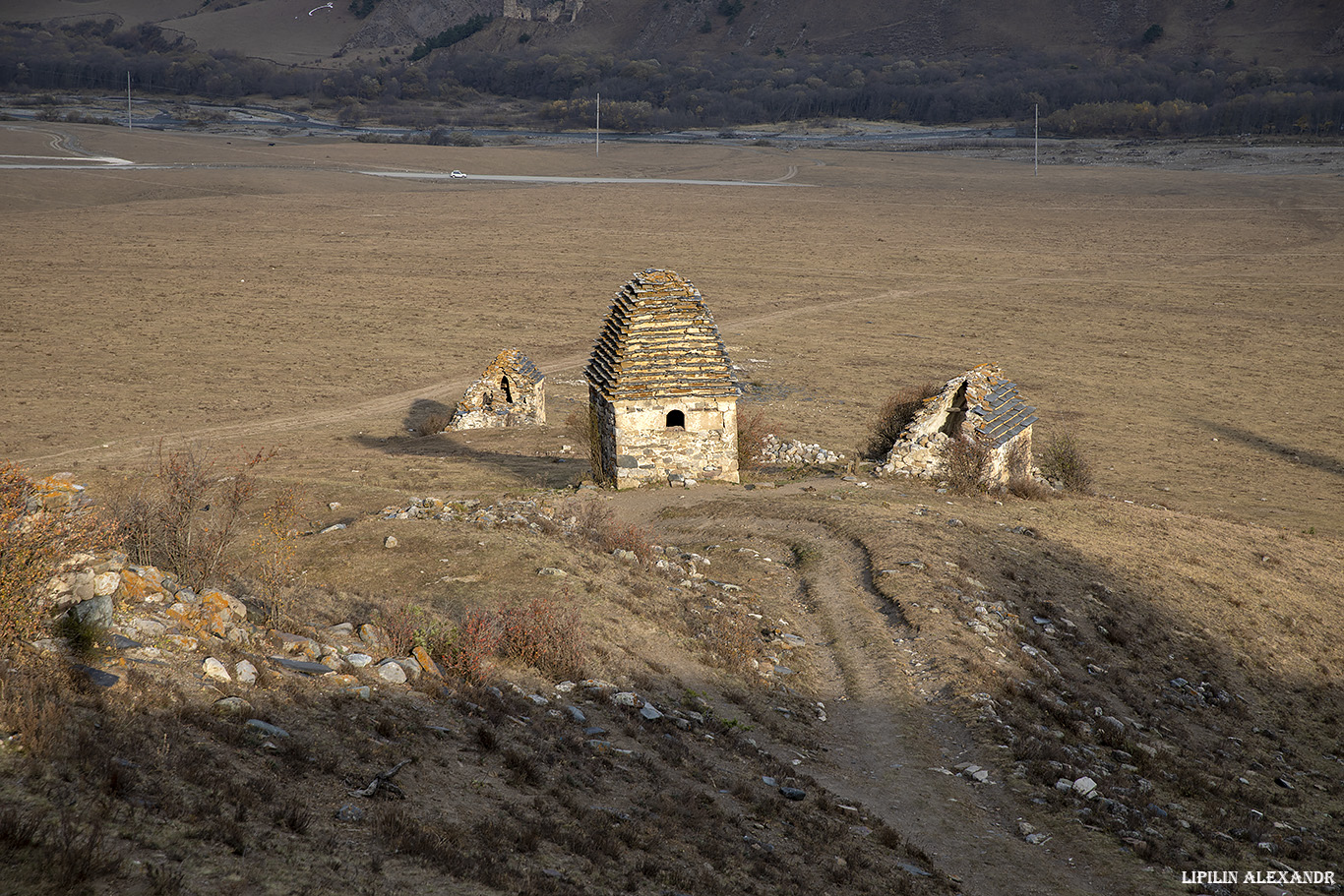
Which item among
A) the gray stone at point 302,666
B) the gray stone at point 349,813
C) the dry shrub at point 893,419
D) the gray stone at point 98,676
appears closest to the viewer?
the gray stone at point 349,813

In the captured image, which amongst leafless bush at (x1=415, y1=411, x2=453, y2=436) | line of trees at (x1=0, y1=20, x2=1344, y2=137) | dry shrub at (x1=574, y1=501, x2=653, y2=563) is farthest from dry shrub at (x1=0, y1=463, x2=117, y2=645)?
line of trees at (x1=0, y1=20, x2=1344, y2=137)

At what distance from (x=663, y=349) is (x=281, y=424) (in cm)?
1298

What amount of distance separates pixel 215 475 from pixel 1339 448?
2667 cm

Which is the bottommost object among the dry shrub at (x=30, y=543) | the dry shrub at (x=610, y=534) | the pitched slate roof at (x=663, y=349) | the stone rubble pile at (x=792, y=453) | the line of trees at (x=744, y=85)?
the stone rubble pile at (x=792, y=453)

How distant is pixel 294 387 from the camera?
29875 mm

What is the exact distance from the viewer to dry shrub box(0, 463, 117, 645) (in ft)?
22.2

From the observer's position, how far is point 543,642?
31.0ft

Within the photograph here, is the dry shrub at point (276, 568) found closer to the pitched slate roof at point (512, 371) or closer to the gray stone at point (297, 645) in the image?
the gray stone at point (297, 645)

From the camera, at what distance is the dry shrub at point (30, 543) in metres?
6.75

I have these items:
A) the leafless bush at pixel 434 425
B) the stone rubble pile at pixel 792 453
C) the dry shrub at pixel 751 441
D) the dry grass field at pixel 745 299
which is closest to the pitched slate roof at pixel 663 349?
the dry shrub at pixel 751 441

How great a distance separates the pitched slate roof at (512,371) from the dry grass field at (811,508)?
1612 millimetres

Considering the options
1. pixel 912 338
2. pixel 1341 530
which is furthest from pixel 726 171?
pixel 1341 530

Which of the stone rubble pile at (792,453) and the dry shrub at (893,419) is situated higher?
the dry shrub at (893,419)

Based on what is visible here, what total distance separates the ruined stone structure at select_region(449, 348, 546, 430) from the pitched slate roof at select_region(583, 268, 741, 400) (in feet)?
25.9
